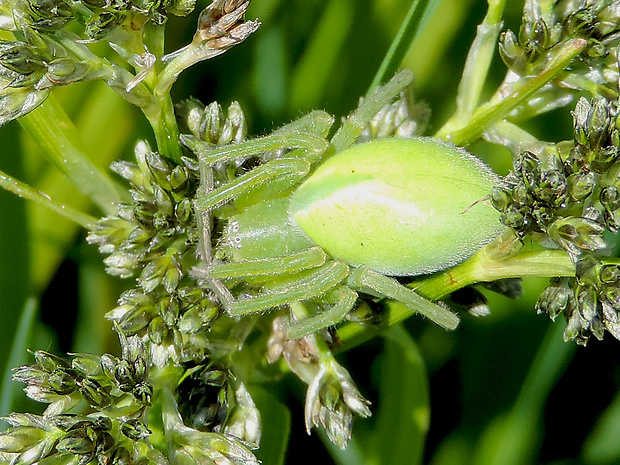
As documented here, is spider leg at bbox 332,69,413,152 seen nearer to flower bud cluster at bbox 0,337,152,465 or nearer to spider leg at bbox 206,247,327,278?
spider leg at bbox 206,247,327,278

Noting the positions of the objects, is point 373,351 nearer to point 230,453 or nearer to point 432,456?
point 432,456

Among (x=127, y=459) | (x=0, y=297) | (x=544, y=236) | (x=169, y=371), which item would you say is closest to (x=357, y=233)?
(x=544, y=236)

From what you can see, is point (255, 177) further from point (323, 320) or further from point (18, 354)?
point (18, 354)

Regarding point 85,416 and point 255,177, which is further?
Answer: point 255,177

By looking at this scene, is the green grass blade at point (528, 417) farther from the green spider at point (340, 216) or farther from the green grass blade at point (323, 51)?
the green grass blade at point (323, 51)

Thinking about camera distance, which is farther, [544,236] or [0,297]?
[0,297]

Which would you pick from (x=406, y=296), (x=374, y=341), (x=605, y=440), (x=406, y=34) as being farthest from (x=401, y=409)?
(x=406, y=34)
